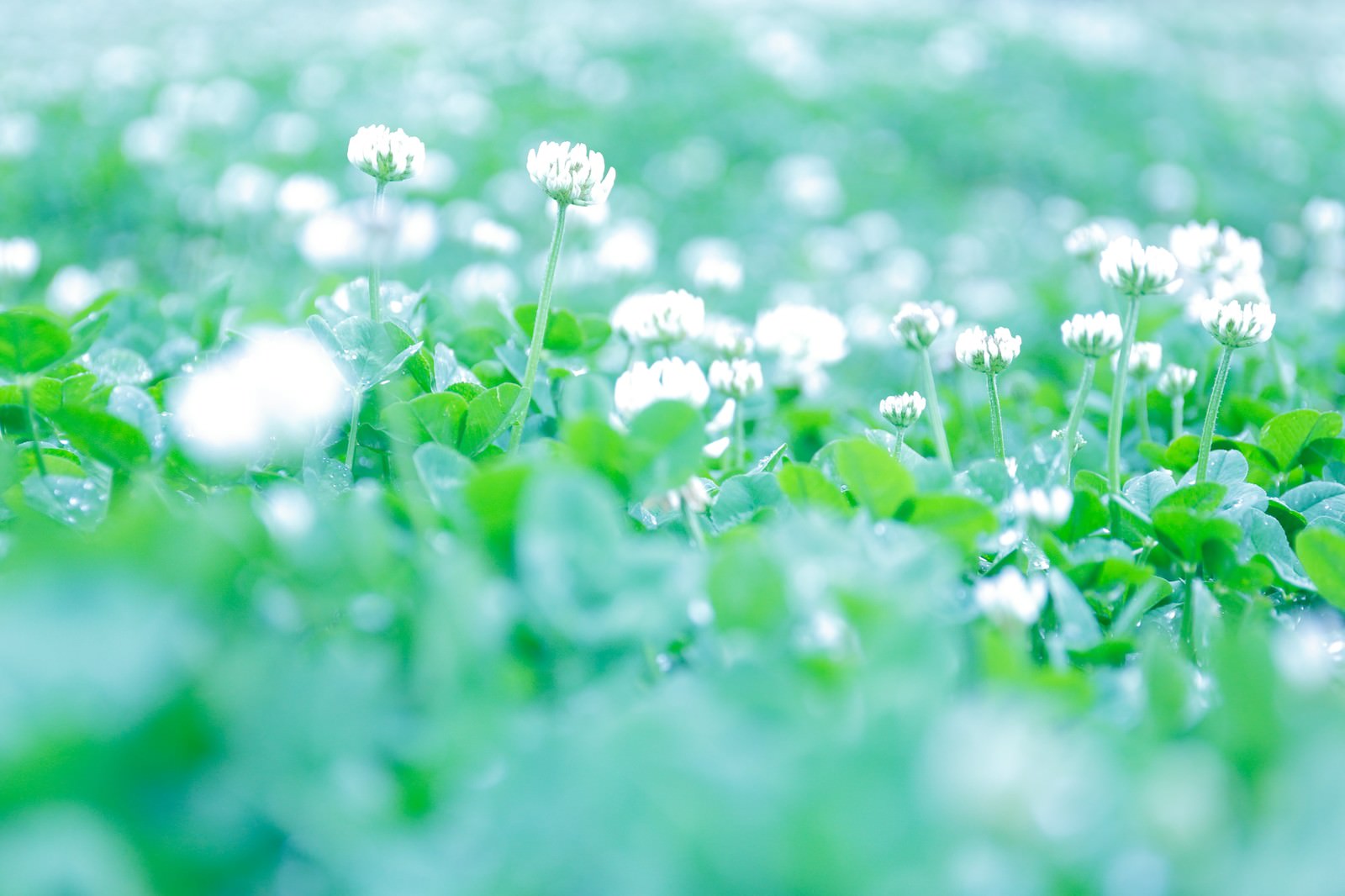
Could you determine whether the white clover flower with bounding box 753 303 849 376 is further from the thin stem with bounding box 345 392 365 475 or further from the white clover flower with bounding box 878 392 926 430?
the thin stem with bounding box 345 392 365 475

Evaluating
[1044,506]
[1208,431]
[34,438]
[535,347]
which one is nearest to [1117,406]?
[1208,431]

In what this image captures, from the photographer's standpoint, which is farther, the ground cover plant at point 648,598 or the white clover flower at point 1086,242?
the white clover flower at point 1086,242

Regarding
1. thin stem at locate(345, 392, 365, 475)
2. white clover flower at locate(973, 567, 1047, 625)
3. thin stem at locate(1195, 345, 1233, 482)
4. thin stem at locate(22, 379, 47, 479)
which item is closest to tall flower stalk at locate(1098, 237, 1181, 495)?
thin stem at locate(1195, 345, 1233, 482)

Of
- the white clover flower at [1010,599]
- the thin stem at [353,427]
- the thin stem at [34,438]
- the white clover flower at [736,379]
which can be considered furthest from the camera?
the white clover flower at [736,379]

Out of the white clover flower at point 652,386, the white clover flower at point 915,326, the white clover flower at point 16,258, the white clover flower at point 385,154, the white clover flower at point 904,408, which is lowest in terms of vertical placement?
the white clover flower at point 16,258

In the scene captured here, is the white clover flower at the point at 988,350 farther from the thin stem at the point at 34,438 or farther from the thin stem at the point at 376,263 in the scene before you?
the thin stem at the point at 34,438

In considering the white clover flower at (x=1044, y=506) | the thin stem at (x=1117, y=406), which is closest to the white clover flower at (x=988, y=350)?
the thin stem at (x=1117, y=406)
